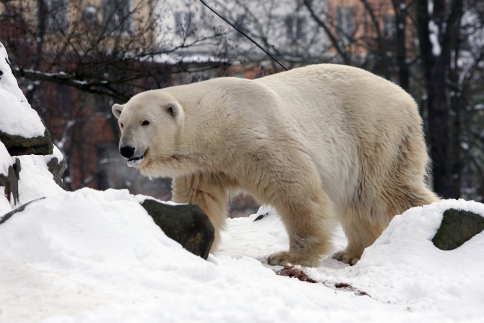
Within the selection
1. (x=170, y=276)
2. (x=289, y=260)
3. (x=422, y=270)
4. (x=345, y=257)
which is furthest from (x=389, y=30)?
(x=170, y=276)

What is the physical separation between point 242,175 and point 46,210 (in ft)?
6.23

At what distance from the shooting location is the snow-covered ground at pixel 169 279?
3166mm

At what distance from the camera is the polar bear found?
217 inches

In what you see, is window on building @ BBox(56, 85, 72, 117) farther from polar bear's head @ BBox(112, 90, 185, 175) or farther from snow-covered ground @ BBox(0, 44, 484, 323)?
snow-covered ground @ BBox(0, 44, 484, 323)

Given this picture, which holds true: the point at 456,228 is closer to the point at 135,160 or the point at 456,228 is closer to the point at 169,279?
the point at 135,160

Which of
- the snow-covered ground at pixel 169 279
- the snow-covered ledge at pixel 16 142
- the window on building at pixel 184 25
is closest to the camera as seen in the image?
the snow-covered ground at pixel 169 279

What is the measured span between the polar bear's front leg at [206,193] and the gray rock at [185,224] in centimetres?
143

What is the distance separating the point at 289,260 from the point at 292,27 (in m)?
15.0

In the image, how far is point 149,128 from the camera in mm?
5375

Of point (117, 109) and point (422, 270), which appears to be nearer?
point (422, 270)

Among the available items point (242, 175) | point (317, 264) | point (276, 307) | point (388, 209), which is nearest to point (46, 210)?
point (276, 307)

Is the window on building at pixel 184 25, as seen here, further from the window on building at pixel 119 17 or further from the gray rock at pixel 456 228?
the gray rock at pixel 456 228

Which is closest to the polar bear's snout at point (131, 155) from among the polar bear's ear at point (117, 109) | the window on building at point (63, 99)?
the polar bear's ear at point (117, 109)

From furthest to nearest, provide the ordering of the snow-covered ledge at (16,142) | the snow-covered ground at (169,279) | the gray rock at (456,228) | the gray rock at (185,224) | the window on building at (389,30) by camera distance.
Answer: the window on building at (389,30) < the snow-covered ledge at (16,142) < the gray rock at (456,228) < the gray rock at (185,224) < the snow-covered ground at (169,279)
